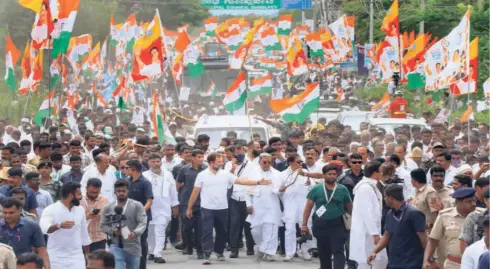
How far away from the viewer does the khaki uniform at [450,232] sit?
34.0 feet

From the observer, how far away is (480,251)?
8.55 metres

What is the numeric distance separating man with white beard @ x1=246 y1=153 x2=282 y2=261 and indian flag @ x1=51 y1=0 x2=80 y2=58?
19.0 feet

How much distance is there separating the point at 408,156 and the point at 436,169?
458 cm

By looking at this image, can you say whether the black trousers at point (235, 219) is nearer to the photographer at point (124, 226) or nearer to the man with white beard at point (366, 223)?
the photographer at point (124, 226)

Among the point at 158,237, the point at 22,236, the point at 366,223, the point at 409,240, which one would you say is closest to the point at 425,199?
the point at 366,223

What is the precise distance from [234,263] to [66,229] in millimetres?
5478

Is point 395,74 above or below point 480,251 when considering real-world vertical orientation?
above

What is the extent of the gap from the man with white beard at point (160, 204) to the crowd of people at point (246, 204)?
0.02 meters

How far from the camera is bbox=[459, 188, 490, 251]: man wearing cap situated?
9441mm

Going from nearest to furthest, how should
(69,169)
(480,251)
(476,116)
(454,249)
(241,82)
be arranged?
(480,251) < (454,249) < (69,169) < (241,82) < (476,116)

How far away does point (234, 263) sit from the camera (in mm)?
16562

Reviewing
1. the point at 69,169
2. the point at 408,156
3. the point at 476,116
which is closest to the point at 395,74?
the point at 476,116

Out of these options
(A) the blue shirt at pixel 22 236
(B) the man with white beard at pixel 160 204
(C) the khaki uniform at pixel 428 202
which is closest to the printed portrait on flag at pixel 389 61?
(B) the man with white beard at pixel 160 204

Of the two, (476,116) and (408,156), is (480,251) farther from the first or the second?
(476,116)
